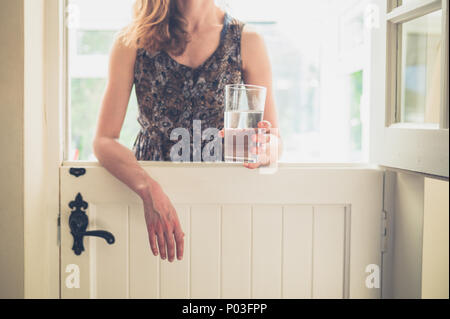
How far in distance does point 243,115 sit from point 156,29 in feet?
1.07

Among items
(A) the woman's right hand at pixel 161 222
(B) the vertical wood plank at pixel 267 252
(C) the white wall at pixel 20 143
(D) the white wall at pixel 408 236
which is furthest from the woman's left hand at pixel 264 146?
(C) the white wall at pixel 20 143

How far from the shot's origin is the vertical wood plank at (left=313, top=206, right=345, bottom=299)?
106 centimetres

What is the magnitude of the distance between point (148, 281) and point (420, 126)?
0.76 metres

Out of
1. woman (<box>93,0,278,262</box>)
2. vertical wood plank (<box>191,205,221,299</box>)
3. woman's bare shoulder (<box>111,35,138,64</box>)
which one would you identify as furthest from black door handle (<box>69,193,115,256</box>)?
woman's bare shoulder (<box>111,35,138,64</box>)

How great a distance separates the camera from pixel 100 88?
1047mm

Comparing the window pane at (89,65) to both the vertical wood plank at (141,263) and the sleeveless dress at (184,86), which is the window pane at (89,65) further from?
the vertical wood plank at (141,263)

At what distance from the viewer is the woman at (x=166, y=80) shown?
1022 mm

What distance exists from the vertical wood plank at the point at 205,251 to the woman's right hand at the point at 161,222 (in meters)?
0.05

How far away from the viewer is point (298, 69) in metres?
1.09

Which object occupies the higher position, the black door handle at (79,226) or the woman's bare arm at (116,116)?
the woman's bare arm at (116,116)

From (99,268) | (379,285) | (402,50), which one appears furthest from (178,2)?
(379,285)

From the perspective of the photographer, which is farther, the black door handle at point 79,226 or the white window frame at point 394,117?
the black door handle at point 79,226

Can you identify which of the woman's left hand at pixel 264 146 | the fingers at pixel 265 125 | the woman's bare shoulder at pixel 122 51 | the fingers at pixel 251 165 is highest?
the woman's bare shoulder at pixel 122 51

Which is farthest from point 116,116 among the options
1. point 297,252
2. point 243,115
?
point 297,252
